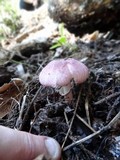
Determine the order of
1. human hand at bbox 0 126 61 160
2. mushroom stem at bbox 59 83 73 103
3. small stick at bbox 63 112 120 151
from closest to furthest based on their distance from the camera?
human hand at bbox 0 126 61 160
small stick at bbox 63 112 120 151
mushroom stem at bbox 59 83 73 103

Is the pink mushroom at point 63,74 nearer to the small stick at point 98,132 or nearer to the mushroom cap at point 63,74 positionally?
the mushroom cap at point 63,74

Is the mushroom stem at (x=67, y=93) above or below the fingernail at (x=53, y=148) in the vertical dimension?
above

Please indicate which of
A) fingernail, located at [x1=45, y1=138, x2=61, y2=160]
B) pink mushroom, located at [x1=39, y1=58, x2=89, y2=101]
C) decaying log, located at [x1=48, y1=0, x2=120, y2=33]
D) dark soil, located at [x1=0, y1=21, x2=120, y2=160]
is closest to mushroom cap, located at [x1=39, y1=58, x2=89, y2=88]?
pink mushroom, located at [x1=39, y1=58, x2=89, y2=101]

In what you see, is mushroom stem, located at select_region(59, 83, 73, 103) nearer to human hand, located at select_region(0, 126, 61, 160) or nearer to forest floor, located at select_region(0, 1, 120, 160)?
forest floor, located at select_region(0, 1, 120, 160)

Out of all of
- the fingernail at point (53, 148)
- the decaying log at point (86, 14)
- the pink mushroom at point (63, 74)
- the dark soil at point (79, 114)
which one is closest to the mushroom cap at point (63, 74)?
the pink mushroom at point (63, 74)

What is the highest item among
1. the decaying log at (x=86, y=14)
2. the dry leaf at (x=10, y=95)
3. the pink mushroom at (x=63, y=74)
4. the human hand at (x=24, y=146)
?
the decaying log at (x=86, y=14)

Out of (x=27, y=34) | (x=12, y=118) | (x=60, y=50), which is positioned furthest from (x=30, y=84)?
(x=27, y=34)
